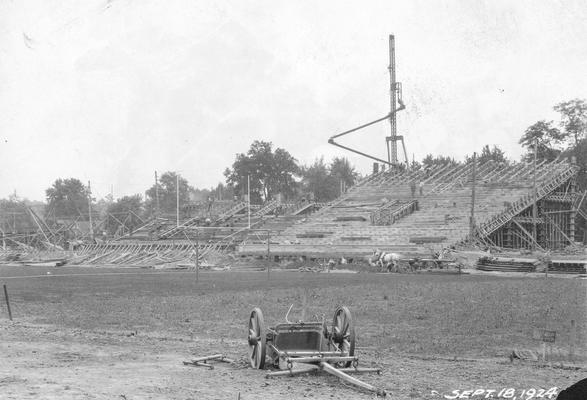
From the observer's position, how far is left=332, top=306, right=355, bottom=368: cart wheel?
1212 cm

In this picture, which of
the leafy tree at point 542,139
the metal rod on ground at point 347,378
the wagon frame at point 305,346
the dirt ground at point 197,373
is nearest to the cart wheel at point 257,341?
the wagon frame at point 305,346

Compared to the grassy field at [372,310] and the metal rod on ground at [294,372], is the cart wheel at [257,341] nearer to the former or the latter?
the metal rod on ground at [294,372]

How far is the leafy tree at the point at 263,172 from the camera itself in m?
110

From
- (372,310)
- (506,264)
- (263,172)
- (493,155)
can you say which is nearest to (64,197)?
(263,172)

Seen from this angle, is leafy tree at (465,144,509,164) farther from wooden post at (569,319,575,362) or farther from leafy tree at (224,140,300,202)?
wooden post at (569,319,575,362)

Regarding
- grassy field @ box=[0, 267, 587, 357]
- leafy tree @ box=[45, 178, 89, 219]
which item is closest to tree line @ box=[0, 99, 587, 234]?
leafy tree @ box=[45, 178, 89, 219]

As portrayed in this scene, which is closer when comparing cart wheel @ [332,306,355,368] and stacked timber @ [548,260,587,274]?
cart wheel @ [332,306,355,368]

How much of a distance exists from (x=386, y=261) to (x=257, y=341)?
41628 millimetres

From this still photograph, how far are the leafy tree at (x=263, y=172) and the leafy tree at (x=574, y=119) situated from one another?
4280cm

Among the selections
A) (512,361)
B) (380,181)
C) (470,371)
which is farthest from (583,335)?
(380,181)

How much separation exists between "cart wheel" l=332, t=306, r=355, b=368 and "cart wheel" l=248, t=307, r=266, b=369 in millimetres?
1210

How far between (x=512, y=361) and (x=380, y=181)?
72.1 meters

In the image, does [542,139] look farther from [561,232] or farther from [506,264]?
[506,264]

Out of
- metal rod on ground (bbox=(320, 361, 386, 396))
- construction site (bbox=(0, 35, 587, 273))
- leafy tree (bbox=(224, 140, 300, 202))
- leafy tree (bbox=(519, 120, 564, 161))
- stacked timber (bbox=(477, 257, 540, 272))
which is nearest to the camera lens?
metal rod on ground (bbox=(320, 361, 386, 396))
